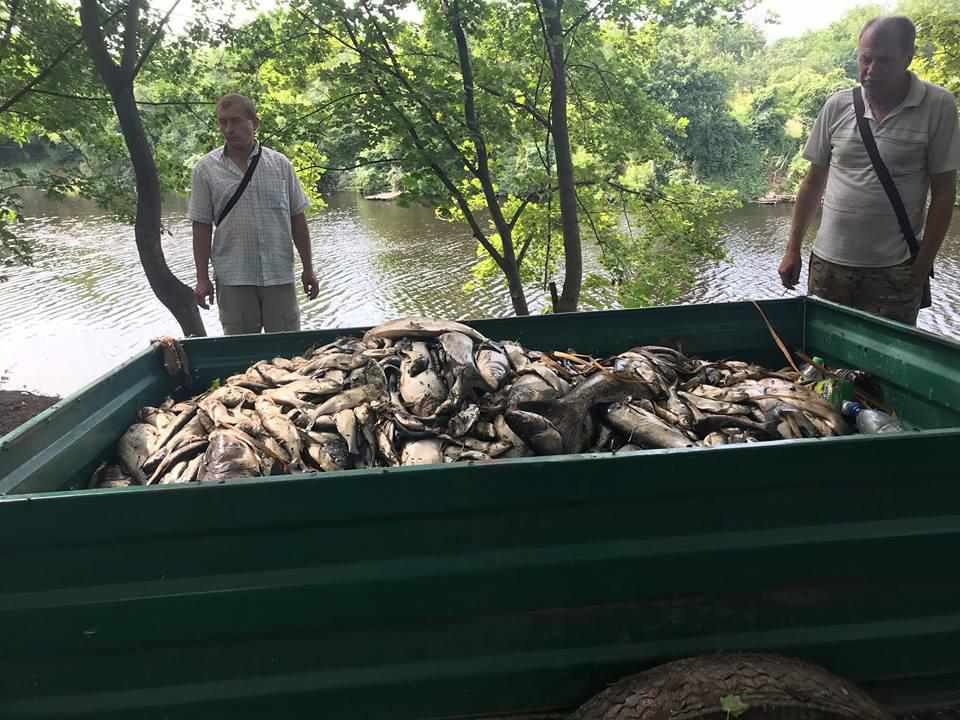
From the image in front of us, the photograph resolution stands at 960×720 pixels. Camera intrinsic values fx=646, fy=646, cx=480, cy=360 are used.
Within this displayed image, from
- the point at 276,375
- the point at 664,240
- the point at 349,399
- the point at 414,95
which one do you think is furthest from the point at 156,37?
the point at 664,240

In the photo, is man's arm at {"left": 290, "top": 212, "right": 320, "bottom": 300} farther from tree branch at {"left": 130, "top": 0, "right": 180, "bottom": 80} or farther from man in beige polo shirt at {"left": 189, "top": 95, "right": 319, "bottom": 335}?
tree branch at {"left": 130, "top": 0, "right": 180, "bottom": 80}

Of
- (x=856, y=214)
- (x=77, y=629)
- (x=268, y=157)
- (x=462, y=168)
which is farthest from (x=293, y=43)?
(x=77, y=629)

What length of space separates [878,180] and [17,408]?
26.2ft

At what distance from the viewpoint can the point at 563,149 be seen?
6.73 meters

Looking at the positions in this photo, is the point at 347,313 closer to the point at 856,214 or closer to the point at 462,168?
the point at 462,168

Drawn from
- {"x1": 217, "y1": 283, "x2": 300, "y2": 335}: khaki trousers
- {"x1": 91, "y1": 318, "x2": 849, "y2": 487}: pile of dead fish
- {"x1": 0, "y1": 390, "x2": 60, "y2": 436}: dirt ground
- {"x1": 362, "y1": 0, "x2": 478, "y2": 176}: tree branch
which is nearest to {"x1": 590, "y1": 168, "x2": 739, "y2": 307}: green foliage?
{"x1": 362, "y1": 0, "x2": 478, "y2": 176}: tree branch

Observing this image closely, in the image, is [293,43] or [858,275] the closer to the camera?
[858,275]

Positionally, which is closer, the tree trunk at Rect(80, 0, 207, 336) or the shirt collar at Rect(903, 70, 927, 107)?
the shirt collar at Rect(903, 70, 927, 107)

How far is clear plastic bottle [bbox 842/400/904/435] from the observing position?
8.68 feet

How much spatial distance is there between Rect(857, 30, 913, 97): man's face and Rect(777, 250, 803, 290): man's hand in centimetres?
96

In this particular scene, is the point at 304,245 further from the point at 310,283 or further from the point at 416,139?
the point at 416,139

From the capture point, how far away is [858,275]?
12.4 feet

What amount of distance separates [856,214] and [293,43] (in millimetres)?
5477

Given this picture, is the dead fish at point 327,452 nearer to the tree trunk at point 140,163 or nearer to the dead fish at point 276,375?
the dead fish at point 276,375
